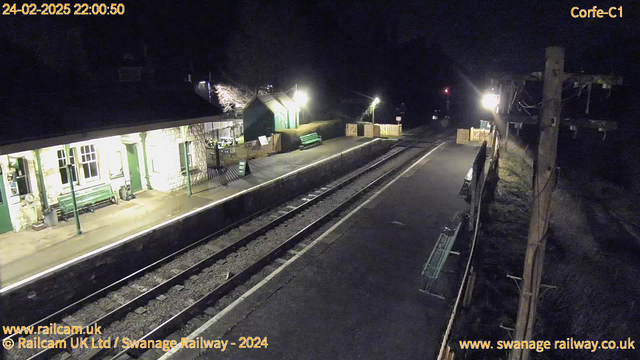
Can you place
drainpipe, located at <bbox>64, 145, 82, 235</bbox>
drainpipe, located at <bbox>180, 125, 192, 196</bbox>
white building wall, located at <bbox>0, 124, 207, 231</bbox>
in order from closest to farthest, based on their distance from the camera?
drainpipe, located at <bbox>64, 145, 82, 235</bbox> < white building wall, located at <bbox>0, 124, 207, 231</bbox> < drainpipe, located at <bbox>180, 125, 192, 196</bbox>

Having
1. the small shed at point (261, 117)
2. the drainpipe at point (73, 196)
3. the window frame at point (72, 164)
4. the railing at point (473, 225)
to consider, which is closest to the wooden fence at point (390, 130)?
the small shed at point (261, 117)

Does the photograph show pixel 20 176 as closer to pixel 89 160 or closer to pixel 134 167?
pixel 89 160

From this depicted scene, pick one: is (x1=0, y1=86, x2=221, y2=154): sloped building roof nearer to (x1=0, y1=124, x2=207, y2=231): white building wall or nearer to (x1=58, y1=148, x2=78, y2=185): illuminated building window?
(x1=0, y1=124, x2=207, y2=231): white building wall

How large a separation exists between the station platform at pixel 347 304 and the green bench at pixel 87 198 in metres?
7.62

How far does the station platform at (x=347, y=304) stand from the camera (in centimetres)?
701

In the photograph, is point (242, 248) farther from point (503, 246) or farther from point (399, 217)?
point (503, 246)

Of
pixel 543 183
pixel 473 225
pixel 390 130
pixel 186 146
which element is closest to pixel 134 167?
pixel 186 146

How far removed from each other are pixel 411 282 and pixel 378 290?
922 millimetres

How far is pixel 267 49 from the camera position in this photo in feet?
130

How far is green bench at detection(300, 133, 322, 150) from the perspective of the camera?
2608 centimetres

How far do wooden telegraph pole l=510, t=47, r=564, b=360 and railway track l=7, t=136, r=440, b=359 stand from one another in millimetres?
6074

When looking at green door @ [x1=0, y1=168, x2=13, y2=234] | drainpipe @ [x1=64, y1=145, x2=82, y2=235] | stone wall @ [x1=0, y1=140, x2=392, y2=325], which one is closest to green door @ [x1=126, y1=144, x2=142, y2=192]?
drainpipe @ [x1=64, y1=145, x2=82, y2=235]

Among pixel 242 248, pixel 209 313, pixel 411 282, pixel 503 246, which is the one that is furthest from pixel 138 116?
pixel 503 246

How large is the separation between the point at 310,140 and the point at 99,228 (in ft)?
54.7
